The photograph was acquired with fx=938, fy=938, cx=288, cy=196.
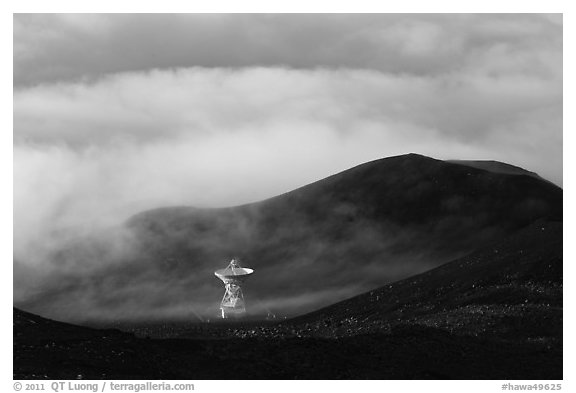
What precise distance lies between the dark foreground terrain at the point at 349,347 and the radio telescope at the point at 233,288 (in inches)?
131

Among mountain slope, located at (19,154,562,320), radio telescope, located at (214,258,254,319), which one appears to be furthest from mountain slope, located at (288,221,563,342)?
radio telescope, located at (214,258,254,319)

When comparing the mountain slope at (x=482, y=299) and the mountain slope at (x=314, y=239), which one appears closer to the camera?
the mountain slope at (x=482, y=299)

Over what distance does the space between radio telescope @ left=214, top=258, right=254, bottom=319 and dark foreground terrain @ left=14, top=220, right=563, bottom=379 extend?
131 inches

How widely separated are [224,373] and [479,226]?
30.4m

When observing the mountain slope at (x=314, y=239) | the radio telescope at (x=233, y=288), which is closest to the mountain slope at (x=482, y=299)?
the mountain slope at (x=314, y=239)

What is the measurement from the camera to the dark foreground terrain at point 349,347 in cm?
4078

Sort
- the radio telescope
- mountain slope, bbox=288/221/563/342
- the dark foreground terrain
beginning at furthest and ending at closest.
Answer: the radio telescope < mountain slope, bbox=288/221/563/342 < the dark foreground terrain

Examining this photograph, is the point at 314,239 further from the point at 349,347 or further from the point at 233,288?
the point at 349,347

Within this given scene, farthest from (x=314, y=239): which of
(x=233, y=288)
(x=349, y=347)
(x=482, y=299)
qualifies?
(x=349, y=347)

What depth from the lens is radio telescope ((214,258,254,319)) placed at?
5844cm

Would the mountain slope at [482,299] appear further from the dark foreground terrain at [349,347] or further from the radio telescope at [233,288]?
the radio telescope at [233,288]

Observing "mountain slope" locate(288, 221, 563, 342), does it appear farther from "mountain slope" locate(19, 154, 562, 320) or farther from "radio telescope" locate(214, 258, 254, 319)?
"radio telescope" locate(214, 258, 254, 319)

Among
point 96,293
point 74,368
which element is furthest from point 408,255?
point 74,368

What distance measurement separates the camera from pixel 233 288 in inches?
2318
